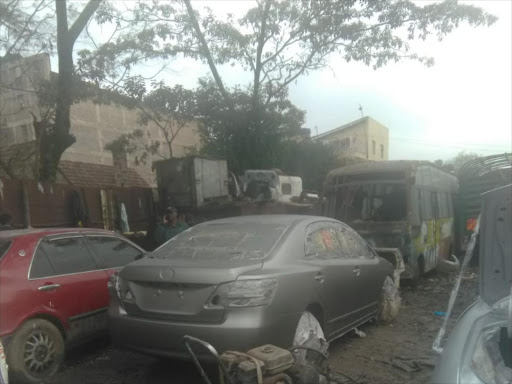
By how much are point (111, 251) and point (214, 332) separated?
2411 millimetres

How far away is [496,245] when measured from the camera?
3.10 meters

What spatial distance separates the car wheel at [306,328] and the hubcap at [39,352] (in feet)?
7.58

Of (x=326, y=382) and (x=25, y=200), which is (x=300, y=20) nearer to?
(x=25, y=200)

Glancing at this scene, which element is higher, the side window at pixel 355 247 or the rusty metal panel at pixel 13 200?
the rusty metal panel at pixel 13 200

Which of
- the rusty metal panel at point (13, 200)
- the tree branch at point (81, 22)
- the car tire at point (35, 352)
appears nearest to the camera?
the car tire at point (35, 352)

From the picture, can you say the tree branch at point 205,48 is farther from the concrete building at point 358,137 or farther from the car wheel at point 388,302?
the concrete building at point 358,137

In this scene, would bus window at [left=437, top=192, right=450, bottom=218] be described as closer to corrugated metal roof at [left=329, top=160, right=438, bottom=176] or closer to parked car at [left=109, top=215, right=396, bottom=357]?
corrugated metal roof at [left=329, top=160, right=438, bottom=176]

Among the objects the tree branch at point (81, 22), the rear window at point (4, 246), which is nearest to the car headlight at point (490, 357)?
the rear window at point (4, 246)

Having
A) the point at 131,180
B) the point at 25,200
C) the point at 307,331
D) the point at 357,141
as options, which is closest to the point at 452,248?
the point at 307,331

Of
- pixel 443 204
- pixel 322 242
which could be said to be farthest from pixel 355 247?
pixel 443 204

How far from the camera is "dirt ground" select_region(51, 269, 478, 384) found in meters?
4.46

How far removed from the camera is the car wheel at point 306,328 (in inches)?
162

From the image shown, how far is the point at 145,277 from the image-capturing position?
13.1 ft

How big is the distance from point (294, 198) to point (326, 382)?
11767mm
